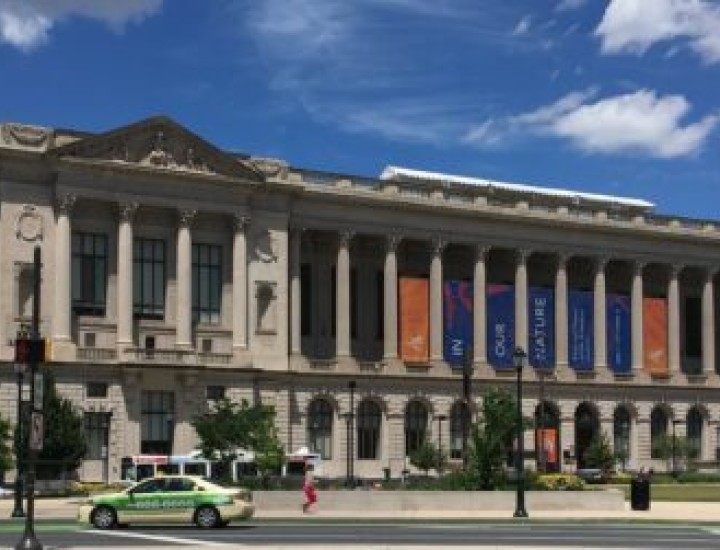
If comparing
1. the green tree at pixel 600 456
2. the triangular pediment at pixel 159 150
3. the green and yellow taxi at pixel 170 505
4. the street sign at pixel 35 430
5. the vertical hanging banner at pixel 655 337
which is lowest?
the green tree at pixel 600 456

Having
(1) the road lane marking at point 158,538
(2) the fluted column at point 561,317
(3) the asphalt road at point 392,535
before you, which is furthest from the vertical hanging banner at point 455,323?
(1) the road lane marking at point 158,538

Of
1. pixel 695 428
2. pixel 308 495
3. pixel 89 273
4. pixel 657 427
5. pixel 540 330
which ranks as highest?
pixel 89 273

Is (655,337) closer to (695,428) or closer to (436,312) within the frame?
(695,428)

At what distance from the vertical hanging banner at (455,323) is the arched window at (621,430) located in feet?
55.9

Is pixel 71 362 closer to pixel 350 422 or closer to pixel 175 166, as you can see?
pixel 175 166

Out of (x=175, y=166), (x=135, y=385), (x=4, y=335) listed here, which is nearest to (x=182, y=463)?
(x=135, y=385)

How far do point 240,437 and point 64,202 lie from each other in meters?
27.0

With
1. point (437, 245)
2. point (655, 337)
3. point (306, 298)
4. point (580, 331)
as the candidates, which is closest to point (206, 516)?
point (306, 298)

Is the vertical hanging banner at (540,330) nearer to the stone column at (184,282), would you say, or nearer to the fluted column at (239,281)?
the fluted column at (239,281)

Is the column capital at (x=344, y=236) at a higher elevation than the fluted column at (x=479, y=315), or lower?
higher

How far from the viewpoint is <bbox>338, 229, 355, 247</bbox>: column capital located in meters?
109

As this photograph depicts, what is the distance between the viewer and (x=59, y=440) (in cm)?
8481

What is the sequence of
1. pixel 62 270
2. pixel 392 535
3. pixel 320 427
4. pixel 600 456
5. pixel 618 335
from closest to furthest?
pixel 392 535
pixel 62 270
pixel 320 427
pixel 600 456
pixel 618 335

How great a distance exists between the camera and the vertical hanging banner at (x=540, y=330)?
11675 centimetres
